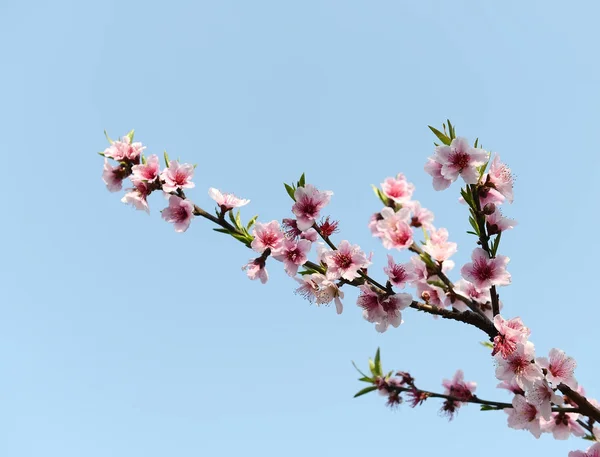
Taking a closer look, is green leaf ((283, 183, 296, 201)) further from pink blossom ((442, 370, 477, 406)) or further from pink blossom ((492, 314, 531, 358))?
pink blossom ((442, 370, 477, 406))

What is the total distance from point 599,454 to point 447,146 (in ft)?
10.5

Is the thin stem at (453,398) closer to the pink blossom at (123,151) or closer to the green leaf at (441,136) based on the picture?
the green leaf at (441,136)

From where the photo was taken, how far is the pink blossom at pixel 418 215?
15.7ft

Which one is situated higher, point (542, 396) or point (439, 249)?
point (439, 249)

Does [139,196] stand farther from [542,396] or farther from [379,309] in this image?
[542,396]

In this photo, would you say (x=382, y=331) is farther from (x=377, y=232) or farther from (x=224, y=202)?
(x=224, y=202)

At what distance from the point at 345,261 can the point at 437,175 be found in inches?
45.3

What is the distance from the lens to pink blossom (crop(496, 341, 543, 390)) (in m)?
4.14

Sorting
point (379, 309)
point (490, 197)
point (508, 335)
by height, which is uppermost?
point (490, 197)

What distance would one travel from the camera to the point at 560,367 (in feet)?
13.8

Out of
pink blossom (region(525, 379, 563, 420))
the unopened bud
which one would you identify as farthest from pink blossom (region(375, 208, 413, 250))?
pink blossom (region(525, 379, 563, 420))

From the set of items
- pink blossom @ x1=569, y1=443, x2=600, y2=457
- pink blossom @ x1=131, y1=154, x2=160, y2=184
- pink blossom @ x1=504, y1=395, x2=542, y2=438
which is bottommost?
pink blossom @ x1=569, y1=443, x2=600, y2=457

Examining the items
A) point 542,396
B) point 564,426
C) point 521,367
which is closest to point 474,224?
point 521,367

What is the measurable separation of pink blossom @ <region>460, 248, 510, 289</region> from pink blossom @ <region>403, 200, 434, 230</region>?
0.57 m
